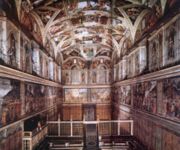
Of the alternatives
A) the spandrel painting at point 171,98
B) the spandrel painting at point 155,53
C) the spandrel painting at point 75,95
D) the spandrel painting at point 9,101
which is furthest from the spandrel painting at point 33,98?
the spandrel painting at point 75,95

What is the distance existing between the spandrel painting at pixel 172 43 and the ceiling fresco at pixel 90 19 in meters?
1.22

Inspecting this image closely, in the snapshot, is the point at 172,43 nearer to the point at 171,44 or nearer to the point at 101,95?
the point at 171,44

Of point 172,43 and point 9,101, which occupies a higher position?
point 172,43

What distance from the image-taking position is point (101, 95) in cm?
3422

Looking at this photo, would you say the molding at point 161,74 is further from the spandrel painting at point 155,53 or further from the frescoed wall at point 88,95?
the frescoed wall at point 88,95

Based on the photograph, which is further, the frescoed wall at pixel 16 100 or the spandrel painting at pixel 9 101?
the frescoed wall at pixel 16 100

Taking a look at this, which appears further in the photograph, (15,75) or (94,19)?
(94,19)

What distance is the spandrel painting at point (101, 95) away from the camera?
3409 centimetres

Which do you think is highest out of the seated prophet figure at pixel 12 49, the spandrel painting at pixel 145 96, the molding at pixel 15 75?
the seated prophet figure at pixel 12 49

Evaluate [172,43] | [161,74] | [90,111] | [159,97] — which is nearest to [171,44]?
[172,43]

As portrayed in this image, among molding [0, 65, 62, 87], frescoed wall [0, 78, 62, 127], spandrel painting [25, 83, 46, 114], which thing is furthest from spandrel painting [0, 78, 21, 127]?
spandrel painting [25, 83, 46, 114]

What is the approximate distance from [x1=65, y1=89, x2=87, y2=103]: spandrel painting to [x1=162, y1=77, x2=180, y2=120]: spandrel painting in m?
23.3

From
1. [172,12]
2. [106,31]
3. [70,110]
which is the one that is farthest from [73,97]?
[172,12]

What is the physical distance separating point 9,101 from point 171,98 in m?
7.93
